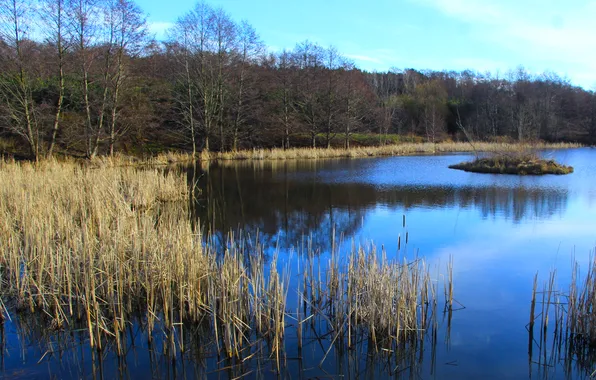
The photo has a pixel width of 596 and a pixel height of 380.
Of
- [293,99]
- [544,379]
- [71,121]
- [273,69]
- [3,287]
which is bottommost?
[544,379]

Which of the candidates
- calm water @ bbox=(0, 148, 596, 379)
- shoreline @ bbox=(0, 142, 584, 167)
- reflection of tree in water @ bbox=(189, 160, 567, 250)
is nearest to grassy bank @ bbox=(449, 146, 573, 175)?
shoreline @ bbox=(0, 142, 584, 167)

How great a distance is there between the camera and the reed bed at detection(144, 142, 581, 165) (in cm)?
2145

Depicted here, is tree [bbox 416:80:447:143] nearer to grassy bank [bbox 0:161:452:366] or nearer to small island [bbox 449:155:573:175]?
small island [bbox 449:155:573:175]

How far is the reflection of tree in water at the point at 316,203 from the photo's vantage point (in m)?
9.15

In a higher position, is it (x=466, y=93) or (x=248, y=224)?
(x=466, y=93)

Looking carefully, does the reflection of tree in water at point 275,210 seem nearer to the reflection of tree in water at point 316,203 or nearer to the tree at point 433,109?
the reflection of tree in water at point 316,203

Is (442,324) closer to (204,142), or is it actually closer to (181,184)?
(181,184)

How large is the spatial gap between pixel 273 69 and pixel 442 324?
1146 inches

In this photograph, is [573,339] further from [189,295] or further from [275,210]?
[275,210]

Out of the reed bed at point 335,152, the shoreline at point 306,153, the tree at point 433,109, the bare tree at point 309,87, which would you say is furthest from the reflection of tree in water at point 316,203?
the tree at point 433,109

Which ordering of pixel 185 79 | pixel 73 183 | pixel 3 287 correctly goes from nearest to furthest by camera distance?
pixel 3 287
pixel 73 183
pixel 185 79

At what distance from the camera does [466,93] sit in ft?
167

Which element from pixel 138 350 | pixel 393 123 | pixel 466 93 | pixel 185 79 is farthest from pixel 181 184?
pixel 466 93

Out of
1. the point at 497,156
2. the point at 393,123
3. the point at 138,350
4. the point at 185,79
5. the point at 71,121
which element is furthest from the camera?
the point at 393,123
